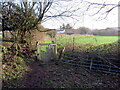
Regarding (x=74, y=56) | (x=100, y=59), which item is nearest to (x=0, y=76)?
(x=74, y=56)

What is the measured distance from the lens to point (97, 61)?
16.5ft

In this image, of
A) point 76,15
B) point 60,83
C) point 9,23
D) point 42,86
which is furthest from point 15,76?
point 76,15

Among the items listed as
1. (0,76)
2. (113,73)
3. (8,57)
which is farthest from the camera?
(8,57)

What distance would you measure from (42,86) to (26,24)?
4459mm

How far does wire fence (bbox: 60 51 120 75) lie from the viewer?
4609 millimetres

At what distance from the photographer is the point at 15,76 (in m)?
4.03

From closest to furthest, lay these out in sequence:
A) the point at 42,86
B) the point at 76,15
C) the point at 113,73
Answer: the point at 42,86 < the point at 113,73 < the point at 76,15

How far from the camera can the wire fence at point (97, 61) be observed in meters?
4.61

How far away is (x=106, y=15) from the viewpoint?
4.49 meters

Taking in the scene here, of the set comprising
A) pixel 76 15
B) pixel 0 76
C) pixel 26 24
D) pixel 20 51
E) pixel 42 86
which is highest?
pixel 76 15

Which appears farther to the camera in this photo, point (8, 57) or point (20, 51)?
point (20, 51)

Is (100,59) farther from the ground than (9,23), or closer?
closer

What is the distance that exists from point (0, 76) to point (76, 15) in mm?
5759

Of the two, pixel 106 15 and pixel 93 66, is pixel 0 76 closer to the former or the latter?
pixel 93 66
